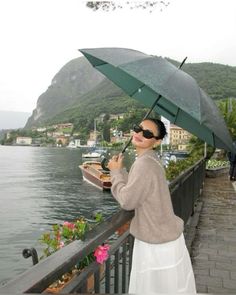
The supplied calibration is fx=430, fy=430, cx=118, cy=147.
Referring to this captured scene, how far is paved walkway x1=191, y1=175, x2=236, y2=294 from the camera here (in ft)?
15.8

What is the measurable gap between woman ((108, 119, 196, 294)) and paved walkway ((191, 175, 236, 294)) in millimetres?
2072

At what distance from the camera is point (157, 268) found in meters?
2.54

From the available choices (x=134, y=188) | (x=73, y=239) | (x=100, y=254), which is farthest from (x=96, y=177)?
(x=100, y=254)

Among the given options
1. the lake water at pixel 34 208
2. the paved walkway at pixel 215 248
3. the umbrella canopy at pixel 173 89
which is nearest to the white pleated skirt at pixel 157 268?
the umbrella canopy at pixel 173 89

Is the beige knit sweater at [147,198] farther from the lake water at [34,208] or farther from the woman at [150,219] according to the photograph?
the lake water at [34,208]

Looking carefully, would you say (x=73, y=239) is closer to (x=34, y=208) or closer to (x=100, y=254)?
(x=100, y=254)

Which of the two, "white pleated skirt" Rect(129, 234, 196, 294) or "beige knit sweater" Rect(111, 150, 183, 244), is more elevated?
"beige knit sweater" Rect(111, 150, 183, 244)

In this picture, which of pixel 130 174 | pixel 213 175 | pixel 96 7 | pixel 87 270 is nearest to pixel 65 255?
pixel 87 270

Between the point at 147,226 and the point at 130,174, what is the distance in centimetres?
33

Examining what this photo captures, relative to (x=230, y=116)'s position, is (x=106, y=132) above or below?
below

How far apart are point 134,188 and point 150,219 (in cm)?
25

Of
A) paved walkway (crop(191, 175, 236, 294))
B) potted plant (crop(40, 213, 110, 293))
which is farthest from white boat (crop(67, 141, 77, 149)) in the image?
potted plant (crop(40, 213, 110, 293))

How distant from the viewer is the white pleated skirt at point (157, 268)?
2.54 meters

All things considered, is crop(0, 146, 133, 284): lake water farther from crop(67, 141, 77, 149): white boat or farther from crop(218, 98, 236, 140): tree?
crop(67, 141, 77, 149): white boat
